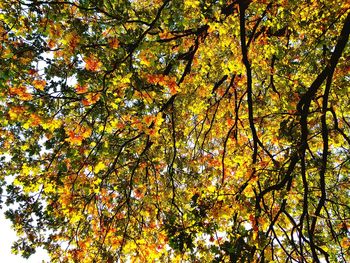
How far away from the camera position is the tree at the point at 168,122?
5590mm

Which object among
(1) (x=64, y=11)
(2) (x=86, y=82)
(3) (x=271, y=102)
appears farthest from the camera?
(3) (x=271, y=102)

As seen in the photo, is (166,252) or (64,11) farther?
(166,252)

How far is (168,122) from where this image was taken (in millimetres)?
9562

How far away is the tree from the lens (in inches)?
220

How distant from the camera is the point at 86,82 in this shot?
5.97 m

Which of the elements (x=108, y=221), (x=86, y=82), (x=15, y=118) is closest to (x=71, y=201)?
(x=108, y=221)

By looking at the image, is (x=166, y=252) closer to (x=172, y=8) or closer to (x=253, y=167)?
→ (x=253, y=167)

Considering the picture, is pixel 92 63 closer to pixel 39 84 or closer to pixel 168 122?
pixel 39 84

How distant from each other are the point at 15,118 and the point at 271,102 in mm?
6977

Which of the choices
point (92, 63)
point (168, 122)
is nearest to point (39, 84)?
point (92, 63)

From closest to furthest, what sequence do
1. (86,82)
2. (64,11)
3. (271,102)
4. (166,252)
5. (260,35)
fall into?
(64,11) → (86,82) → (260,35) → (166,252) → (271,102)

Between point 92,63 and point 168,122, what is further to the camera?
point 168,122

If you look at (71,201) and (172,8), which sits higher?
(172,8)

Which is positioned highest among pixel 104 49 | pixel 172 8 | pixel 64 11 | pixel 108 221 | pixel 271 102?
pixel 271 102
